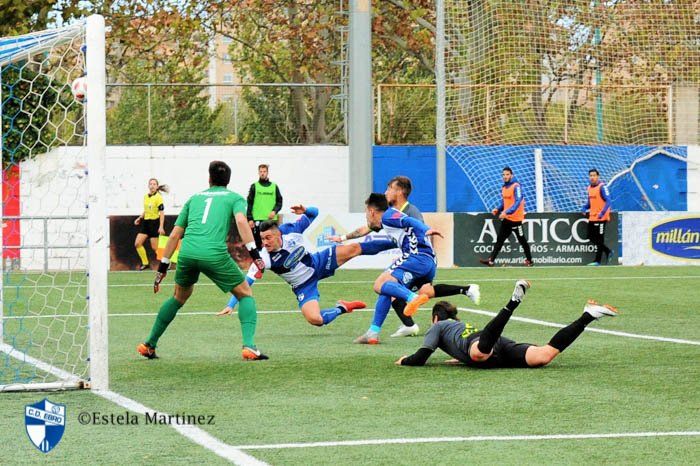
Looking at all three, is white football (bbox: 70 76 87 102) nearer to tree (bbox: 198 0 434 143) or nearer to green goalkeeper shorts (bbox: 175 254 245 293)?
green goalkeeper shorts (bbox: 175 254 245 293)

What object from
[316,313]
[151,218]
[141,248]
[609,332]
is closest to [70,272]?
[316,313]

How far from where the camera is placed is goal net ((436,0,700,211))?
28.1m

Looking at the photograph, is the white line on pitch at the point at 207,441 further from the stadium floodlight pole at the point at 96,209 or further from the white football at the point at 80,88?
the white football at the point at 80,88

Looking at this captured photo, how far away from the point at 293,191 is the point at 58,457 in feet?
→ 78.4

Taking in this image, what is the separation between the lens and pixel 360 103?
88.2 ft

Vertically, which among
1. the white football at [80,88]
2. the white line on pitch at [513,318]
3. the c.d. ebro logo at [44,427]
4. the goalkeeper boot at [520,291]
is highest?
the white football at [80,88]

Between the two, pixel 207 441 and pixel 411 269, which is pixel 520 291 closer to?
pixel 207 441

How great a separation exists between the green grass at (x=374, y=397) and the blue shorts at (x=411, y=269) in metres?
0.64

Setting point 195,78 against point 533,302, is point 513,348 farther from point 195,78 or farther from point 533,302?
point 195,78

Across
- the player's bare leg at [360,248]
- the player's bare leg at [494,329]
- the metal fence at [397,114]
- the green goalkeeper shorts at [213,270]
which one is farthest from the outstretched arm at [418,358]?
the metal fence at [397,114]

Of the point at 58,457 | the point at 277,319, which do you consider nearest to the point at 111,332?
the point at 277,319

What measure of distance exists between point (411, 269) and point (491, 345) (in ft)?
10.6

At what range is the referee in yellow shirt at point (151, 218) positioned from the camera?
1025 inches

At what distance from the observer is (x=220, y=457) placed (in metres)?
6.70
